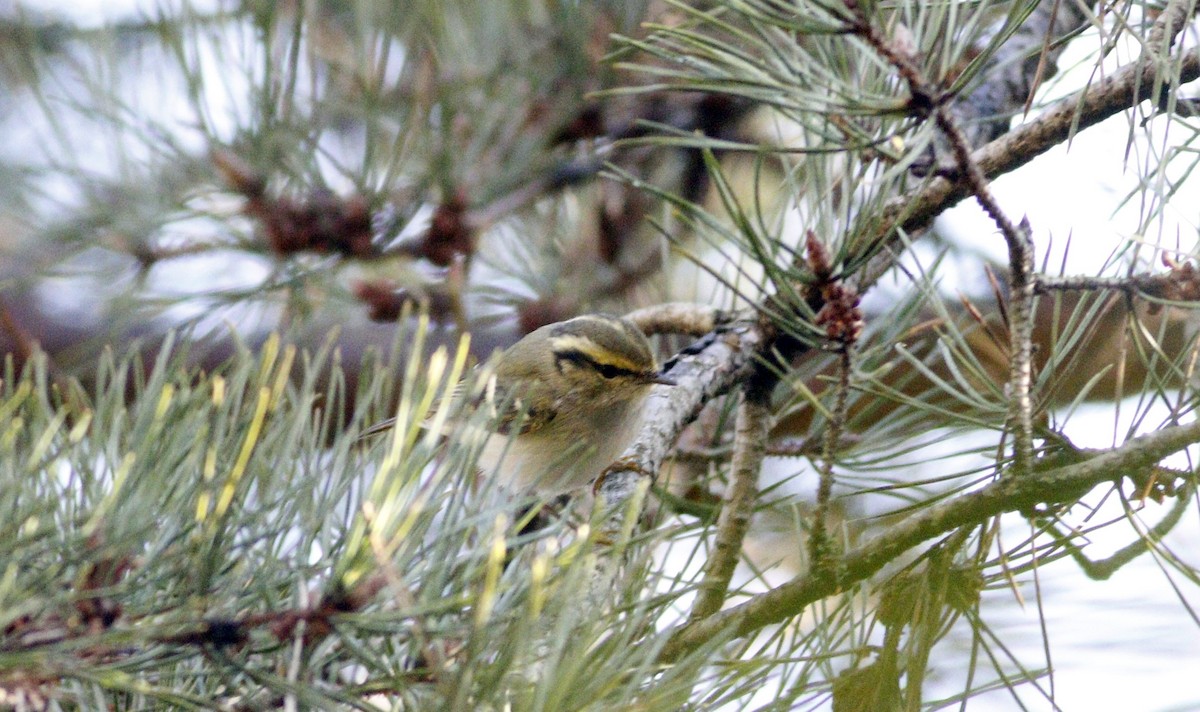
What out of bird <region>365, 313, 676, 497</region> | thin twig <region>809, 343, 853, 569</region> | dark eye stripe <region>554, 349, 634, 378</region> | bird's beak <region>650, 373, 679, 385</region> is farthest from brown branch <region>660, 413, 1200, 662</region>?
dark eye stripe <region>554, 349, 634, 378</region>

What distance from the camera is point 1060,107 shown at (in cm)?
123

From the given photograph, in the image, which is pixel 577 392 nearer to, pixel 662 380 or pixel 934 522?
pixel 662 380

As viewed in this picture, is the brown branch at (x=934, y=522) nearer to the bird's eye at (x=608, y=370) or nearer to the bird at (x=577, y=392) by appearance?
the bird at (x=577, y=392)

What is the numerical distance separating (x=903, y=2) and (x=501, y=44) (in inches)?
56.2

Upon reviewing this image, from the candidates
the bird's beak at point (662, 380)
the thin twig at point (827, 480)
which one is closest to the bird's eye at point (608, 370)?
the bird's beak at point (662, 380)

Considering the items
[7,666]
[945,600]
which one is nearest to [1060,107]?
[945,600]

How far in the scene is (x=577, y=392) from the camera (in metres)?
2.27

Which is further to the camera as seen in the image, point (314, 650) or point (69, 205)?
point (69, 205)

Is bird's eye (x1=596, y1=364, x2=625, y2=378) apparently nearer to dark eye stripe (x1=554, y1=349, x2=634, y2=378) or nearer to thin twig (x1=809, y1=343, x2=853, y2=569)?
dark eye stripe (x1=554, y1=349, x2=634, y2=378)

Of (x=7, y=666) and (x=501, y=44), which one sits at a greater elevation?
(x=501, y=44)

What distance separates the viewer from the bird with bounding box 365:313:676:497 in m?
2.01

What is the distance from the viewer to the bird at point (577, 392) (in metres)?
2.01

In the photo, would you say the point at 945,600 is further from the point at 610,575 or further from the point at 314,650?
the point at 314,650

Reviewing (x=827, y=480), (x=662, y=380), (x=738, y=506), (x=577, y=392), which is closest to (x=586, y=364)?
(x=577, y=392)
